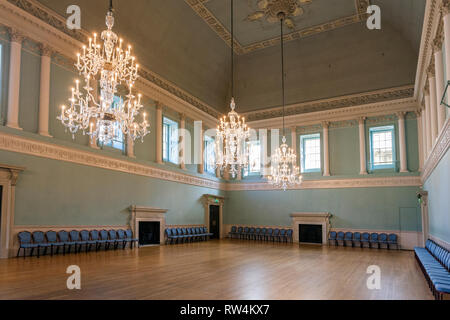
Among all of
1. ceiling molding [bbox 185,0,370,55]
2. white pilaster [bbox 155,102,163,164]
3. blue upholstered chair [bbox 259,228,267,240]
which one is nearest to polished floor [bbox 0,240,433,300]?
white pilaster [bbox 155,102,163,164]

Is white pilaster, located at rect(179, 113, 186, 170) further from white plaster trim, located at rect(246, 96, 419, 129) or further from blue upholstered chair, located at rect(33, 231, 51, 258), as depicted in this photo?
blue upholstered chair, located at rect(33, 231, 51, 258)

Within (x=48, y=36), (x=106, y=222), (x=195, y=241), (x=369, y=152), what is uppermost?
(x=48, y=36)

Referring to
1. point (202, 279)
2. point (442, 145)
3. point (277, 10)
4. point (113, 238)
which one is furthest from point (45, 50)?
point (442, 145)

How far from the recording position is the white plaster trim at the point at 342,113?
1548 centimetres

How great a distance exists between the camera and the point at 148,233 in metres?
13.8

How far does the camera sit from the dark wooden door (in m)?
17.9

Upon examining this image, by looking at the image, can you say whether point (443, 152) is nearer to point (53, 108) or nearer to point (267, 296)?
point (267, 296)

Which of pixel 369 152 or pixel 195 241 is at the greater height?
pixel 369 152

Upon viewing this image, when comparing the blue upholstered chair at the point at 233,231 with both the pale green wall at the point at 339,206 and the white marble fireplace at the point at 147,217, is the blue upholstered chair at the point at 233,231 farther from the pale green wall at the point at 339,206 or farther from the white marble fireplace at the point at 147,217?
the white marble fireplace at the point at 147,217

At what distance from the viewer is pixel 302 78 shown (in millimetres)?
17281

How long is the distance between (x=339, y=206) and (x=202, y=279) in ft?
37.0

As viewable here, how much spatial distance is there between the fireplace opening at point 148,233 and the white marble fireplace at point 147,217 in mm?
160

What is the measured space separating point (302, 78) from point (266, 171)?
5039mm

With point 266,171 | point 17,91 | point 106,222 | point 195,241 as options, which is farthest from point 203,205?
→ point 17,91
